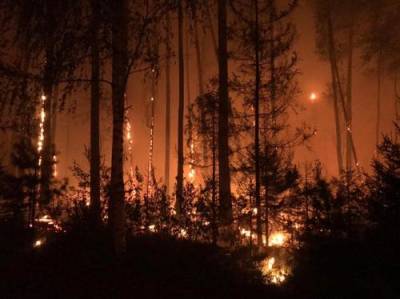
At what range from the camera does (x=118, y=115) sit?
8.12 meters

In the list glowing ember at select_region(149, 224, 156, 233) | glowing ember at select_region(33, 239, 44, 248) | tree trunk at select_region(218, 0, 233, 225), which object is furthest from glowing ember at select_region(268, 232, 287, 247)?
glowing ember at select_region(33, 239, 44, 248)

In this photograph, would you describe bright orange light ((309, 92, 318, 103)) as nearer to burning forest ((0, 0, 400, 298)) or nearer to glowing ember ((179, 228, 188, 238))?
burning forest ((0, 0, 400, 298))

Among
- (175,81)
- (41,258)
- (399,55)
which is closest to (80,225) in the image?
(41,258)

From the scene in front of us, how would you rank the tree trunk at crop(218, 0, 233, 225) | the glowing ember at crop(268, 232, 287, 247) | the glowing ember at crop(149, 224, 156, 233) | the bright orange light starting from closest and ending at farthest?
the glowing ember at crop(149, 224, 156, 233) < the glowing ember at crop(268, 232, 287, 247) < the tree trunk at crop(218, 0, 233, 225) < the bright orange light

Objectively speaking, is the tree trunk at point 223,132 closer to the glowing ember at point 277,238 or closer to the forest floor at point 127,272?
the glowing ember at point 277,238

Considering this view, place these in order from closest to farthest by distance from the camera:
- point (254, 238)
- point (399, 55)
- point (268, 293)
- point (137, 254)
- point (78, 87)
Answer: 1. point (268, 293)
2. point (78, 87)
3. point (137, 254)
4. point (254, 238)
5. point (399, 55)

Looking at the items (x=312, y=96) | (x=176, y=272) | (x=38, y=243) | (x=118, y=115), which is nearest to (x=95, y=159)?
(x=38, y=243)

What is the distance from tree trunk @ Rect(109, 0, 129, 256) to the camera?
25.9 ft

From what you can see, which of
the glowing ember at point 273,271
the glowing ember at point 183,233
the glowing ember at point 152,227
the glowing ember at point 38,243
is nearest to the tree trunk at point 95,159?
the glowing ember at point 38,243

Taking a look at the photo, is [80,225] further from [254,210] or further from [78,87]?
[254,210]

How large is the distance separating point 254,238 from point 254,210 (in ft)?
3.24

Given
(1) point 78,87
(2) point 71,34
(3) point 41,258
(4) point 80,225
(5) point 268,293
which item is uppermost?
(2) point 71,34

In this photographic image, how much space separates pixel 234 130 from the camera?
1211cm

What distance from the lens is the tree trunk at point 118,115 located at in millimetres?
7906
